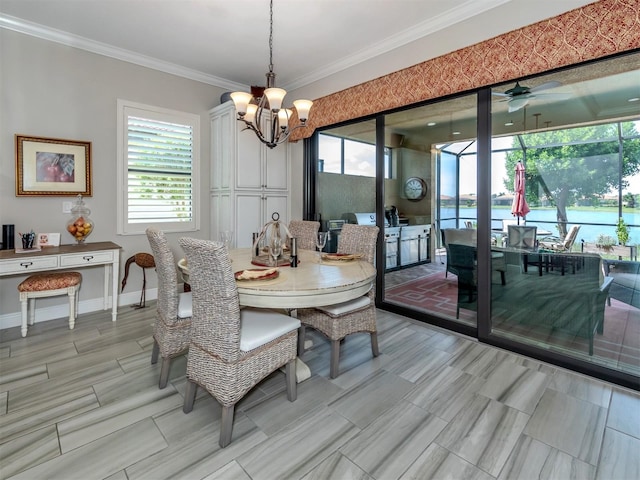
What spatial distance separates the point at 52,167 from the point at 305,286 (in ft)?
10.7

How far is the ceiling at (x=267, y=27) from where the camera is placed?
2.75m

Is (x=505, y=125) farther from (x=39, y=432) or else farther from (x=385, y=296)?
(x=39, y=432)

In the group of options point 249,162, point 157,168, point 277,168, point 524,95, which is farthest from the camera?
point 277,168

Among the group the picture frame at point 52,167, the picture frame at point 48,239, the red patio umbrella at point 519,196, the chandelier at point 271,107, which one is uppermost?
the chandelier at point 271,107

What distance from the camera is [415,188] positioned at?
12.4ft

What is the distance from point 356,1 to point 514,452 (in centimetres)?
335

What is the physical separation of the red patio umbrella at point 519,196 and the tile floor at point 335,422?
1209 mm

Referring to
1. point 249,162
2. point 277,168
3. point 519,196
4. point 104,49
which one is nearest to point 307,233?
point 249,162

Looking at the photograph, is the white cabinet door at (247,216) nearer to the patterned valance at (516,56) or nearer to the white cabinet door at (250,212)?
the white cabinet door at (250,212)

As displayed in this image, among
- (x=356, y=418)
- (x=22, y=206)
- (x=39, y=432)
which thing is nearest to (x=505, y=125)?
(x=356, y=418)

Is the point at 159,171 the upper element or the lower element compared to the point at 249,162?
lower

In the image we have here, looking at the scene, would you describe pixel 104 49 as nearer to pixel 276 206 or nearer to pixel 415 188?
pixel 276 206

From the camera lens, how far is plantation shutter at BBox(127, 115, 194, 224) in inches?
152

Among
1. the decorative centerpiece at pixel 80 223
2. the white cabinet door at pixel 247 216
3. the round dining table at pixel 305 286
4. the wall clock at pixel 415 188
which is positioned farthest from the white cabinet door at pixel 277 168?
the round dining table at pixel 305 286
